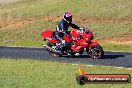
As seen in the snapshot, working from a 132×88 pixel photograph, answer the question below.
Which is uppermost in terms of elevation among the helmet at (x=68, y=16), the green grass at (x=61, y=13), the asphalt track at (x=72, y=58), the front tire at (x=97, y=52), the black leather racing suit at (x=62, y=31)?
the helmet at (x=68, y=16)

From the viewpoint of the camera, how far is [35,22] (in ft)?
145

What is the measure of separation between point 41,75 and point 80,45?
7.58 meters

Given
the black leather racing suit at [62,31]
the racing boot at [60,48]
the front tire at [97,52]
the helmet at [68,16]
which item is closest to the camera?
the helmet at [68,16]

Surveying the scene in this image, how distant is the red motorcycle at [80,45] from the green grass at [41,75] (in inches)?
149

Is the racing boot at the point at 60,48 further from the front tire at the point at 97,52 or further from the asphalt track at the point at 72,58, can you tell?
the front tire at the point at 97,52

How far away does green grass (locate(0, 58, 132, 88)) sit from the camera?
13.5 meters

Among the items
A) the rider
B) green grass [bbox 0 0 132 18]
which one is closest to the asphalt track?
the rider

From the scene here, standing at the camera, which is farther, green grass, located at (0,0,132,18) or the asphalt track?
green grass, located at (0,0,132,18)

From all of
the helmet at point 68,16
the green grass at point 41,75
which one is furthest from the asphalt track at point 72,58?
the green grass at point 41,75

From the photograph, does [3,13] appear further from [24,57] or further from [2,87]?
[2,87]

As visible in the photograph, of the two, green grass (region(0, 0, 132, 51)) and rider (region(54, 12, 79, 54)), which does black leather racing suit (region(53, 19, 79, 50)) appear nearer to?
rider (region(54, 12, 79, 54))

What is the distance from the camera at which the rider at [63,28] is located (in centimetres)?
2249

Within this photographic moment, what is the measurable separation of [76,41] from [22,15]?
24733 mm

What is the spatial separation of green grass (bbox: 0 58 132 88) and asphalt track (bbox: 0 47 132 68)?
8.26 ft
